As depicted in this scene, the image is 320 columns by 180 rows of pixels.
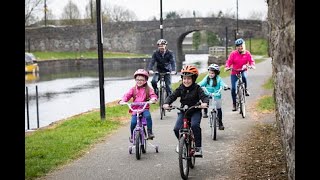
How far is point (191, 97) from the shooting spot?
23.1ft

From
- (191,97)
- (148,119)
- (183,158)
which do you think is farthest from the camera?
(148,119)

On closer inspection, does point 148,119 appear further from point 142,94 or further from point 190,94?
point 190,94

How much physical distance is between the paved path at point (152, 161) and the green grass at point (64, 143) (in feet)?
0.73

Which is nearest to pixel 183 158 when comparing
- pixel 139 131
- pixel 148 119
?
pixel 139 131

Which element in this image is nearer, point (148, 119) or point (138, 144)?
point (138, 144)

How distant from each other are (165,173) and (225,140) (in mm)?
2501

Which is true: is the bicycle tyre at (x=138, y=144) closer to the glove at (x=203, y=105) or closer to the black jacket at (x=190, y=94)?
the black jacket at (x=190, y=94)

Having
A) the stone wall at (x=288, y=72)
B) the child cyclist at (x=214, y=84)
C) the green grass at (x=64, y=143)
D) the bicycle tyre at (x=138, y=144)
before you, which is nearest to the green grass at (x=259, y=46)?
the green grass at (x=64, y=143)

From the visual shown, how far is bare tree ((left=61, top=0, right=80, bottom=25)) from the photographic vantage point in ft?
268

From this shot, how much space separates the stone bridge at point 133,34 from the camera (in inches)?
2452

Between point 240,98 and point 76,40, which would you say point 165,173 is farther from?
point 76,40

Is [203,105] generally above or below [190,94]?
below

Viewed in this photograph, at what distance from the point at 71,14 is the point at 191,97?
255ft

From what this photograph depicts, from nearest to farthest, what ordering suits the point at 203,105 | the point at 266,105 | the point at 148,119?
the point at 203,105 → the point at 148,119 → the point at 266,105
